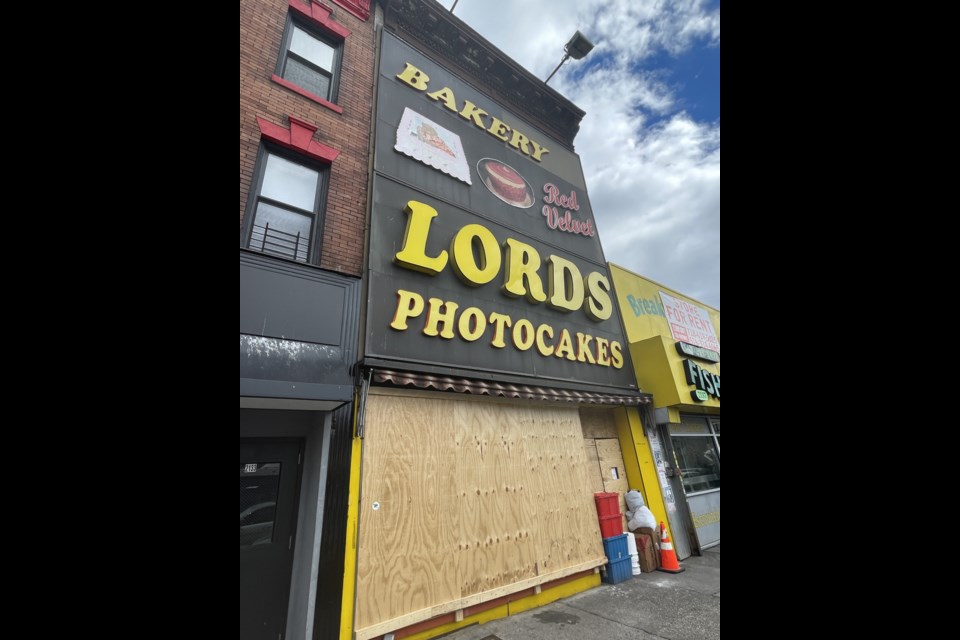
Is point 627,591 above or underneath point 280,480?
underneath

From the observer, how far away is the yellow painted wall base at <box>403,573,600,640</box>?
4867 millimetres

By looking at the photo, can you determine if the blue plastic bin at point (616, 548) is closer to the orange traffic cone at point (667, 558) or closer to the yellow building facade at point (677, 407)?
the orange traffic cone at point (667, 558)

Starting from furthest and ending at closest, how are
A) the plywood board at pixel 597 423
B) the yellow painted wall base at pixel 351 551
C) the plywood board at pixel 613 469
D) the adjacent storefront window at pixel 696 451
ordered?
1. the adjacent storefront window at pixel 696 451
2. the plywood board at pixel 597 423
3. the plywood board at pixel 613 469
4. the yellow painted wall base at pixel 351 551

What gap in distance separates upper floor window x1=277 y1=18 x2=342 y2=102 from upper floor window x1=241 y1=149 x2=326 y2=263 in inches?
75.9

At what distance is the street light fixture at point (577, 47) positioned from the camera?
457 inches

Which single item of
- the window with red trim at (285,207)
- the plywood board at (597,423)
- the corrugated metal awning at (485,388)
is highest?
the window with red trim at (285,207)

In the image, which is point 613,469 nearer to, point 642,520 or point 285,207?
point 642,520

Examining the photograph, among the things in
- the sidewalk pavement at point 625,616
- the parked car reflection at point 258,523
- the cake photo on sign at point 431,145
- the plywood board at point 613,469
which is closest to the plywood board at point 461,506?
the sidewalk pavement at point 625,616

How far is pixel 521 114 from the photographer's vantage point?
36.3 ft

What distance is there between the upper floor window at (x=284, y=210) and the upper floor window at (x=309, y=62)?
193cm

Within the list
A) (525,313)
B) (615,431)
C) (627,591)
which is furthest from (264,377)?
(615,431)

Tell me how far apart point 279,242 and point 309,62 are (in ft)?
13.1
